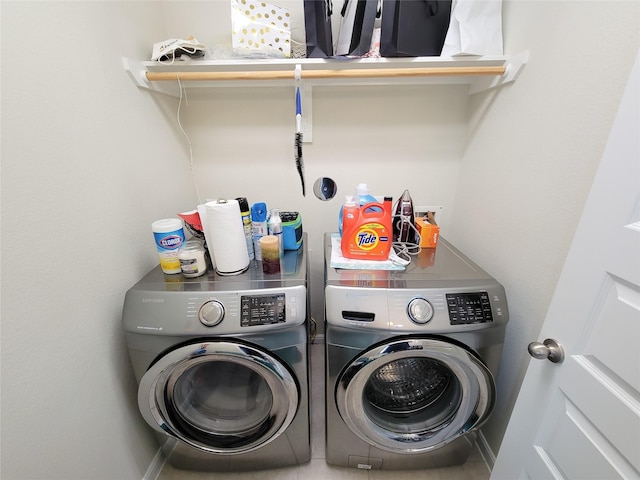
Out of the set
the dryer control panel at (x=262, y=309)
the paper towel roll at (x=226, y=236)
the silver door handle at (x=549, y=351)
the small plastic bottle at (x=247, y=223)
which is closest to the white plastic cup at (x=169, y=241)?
the paper towel roll at (x=226, y=236)

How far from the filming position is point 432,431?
1018mm

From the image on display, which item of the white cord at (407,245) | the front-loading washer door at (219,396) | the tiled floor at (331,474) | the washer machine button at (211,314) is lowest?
the tiled floor at (331,474)

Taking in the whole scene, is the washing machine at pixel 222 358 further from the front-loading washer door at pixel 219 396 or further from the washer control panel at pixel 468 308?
the washer control panel at pixel 468 308

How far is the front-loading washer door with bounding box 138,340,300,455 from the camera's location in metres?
0.85

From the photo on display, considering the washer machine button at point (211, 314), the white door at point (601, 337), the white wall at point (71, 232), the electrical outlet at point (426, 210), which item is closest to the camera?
the white door at point (601, 337)

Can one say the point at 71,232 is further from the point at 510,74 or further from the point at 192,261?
the point at 510,74

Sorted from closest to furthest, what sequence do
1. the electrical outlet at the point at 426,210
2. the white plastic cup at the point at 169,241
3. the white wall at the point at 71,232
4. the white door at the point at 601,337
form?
1. the white door at the point at 601,337
2. the white wall at the point at 71,232
3. the white plastic cup at the point at 169,241
4. the electrical outlet at the point at 426,210

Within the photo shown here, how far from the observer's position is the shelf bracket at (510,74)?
3.21 ft

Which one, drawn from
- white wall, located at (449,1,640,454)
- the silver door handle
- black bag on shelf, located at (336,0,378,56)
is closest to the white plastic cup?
black bag on shelf, located at (336,0,378,56)

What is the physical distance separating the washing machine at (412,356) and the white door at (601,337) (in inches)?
7.4

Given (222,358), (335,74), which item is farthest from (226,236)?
(335,74)

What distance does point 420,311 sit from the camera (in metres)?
0.85

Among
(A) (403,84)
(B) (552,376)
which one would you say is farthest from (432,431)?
(A) (403,84)

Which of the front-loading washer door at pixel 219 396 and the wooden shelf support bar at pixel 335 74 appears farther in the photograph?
the wooden shelf support bar at pixel 335 74
